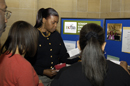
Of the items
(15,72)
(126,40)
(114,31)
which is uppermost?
(114,31)

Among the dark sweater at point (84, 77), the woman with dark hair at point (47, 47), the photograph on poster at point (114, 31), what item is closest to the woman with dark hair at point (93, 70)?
the dark sweater at point (84, 77)

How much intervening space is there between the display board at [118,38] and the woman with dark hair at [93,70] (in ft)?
3.37

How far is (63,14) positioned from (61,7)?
140mm

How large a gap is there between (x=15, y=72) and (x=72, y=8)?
2.25 m

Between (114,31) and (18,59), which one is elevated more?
(114,31)

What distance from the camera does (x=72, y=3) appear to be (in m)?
3.13

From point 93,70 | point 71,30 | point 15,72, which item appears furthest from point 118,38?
point 15,72

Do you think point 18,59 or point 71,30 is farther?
point 71,30

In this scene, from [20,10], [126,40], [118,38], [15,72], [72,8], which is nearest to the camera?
[15,72]

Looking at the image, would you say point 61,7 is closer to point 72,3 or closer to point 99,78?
point 72,3

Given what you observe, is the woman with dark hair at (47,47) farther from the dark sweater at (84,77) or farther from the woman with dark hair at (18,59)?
the dark sweater at (84,77)

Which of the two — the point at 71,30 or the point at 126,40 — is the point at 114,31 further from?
the point at 71,30

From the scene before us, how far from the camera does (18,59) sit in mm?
1194

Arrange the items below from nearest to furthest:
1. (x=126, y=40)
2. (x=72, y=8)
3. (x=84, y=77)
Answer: (x=84, y=77)
(x=126, y=40)
(x=72, y=8)
